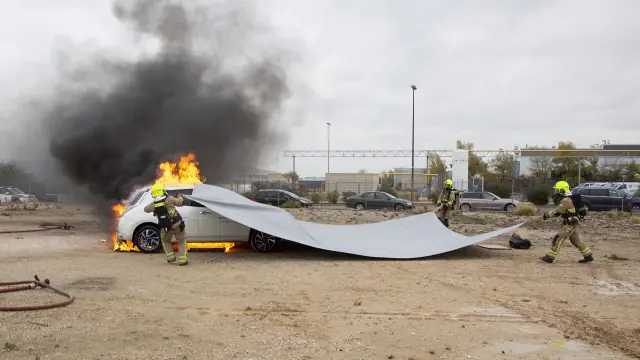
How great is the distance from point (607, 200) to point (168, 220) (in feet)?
81.7

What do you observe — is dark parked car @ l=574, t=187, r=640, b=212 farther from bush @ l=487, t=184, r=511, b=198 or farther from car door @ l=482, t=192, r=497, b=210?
bush @ l=487, t=184, r=511, b=198

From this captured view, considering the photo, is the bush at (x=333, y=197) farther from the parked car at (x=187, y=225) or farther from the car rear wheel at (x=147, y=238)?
the car rear wheel at (x=147, y=238)

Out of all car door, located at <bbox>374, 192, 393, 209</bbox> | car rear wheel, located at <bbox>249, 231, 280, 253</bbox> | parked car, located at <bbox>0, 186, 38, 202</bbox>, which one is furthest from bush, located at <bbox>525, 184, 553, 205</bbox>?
parked car, located at <bbox>0, 186, 38, 202</bbox>

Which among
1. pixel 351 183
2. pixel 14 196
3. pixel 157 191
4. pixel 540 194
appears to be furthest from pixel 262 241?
pixel 351 183

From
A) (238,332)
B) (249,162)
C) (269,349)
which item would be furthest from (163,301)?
(249,162)

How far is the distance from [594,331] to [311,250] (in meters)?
6.54

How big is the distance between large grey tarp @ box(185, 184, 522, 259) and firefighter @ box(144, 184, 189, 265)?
0.74 metres

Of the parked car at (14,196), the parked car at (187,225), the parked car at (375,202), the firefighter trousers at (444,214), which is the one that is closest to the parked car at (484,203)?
the parked car at (375,202)

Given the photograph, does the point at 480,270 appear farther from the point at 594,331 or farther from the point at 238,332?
the point at 238,332

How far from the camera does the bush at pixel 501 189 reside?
1518 inches

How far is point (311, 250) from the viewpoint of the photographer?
11.2 m

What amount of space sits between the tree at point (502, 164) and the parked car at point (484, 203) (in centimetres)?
2760

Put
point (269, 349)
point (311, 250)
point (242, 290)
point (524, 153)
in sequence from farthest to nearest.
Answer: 1. point (524, 153)
2. point (311, 250)
3. point (242, 290)
4. point (269, 349)

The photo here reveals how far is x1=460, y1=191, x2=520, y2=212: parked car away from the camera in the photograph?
89.0 feet
